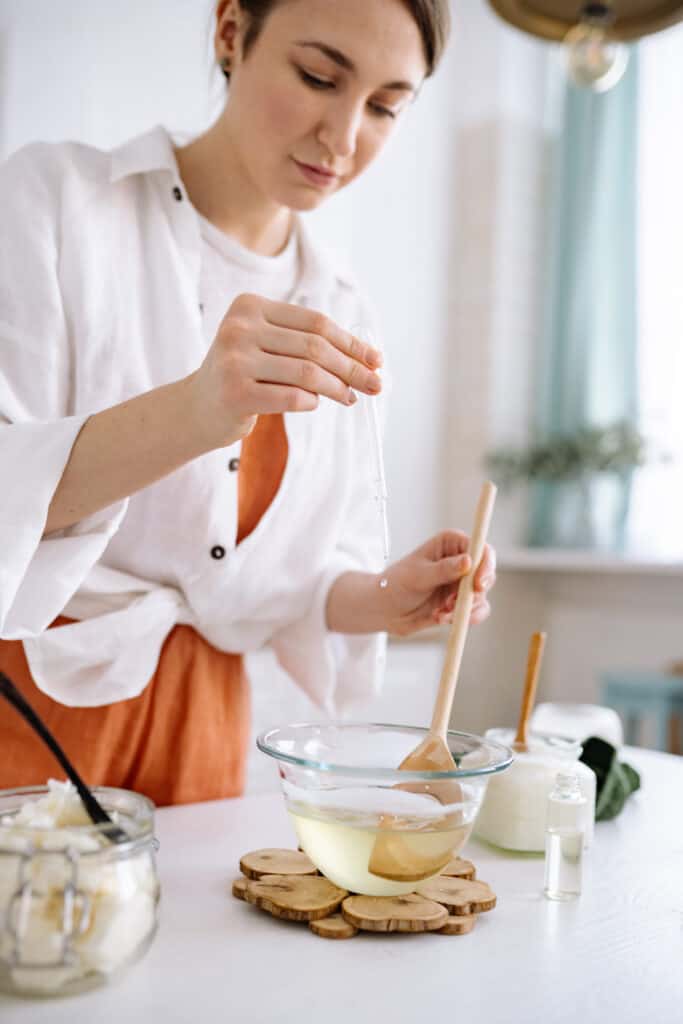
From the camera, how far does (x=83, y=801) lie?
0.67 meters

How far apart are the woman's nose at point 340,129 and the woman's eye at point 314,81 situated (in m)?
0.02

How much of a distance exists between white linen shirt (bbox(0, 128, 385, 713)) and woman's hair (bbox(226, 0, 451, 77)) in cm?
18

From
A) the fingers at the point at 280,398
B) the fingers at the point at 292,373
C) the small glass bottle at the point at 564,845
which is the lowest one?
the small glass bottle at the point at 564,845

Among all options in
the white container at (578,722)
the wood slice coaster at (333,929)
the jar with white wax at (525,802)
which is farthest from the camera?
the white container at (578,722)

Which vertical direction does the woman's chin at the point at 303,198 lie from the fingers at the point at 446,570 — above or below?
above

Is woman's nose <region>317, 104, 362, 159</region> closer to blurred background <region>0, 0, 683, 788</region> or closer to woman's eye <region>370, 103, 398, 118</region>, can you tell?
woman's eye <region>370, 103, 398, 118</region>

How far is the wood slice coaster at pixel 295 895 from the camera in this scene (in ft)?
2.41

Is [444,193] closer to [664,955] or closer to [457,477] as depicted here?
[457,477]

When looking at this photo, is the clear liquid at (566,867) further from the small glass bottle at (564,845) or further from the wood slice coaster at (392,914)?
the wood slice coaster at (392,914)

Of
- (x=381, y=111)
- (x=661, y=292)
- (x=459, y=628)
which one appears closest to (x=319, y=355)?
(x=459, y=628)

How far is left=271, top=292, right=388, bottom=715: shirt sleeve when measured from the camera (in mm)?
1333

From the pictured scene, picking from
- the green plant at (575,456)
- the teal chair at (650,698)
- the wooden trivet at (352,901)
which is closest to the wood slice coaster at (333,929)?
the wooden trivet at (352,901)

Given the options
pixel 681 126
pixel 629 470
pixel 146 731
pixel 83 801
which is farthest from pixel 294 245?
pixel 681 126

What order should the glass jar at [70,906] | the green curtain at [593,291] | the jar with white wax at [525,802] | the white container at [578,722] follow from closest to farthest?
1. the glass jar at [70,906]
2. the jar with white wax at [525,802]
3. the white container at [578,722]
4. the green curtain at [593,291]
